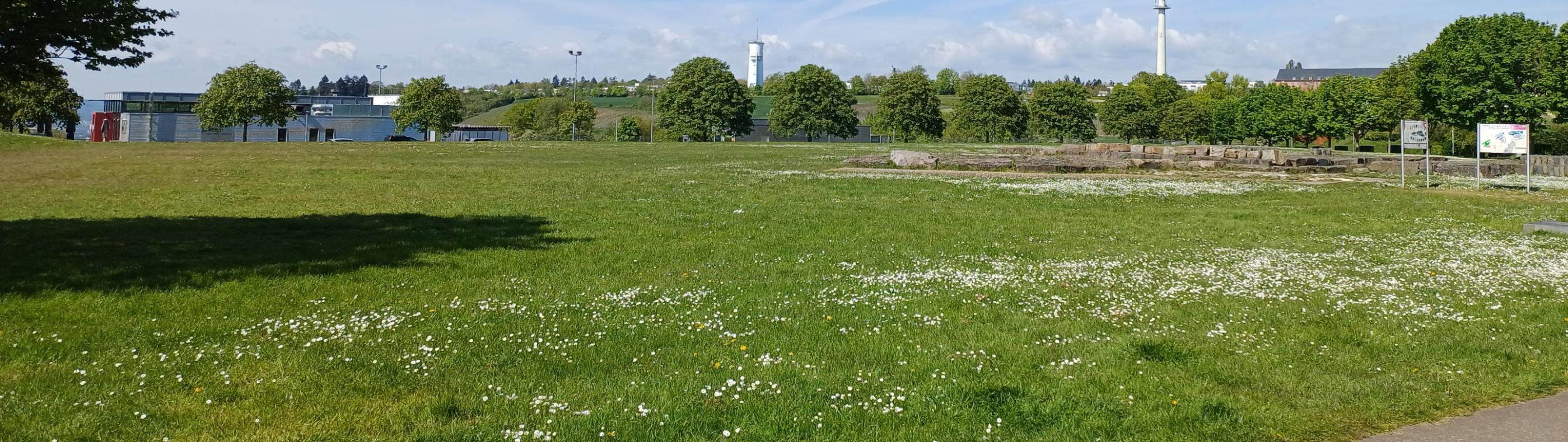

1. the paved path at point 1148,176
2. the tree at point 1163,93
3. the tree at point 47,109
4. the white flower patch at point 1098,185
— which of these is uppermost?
the tree at point 1163,93

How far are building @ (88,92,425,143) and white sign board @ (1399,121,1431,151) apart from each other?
97862 mm

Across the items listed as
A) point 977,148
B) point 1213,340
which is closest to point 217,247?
point 1213,340

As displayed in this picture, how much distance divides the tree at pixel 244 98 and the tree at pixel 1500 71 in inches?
3642

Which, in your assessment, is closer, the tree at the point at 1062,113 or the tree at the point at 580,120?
the tree at the point at 1062,113

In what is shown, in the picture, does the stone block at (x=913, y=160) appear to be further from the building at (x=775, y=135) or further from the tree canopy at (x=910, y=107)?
the building at (x=775, y=135)

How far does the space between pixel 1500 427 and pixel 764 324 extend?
17.8 ft

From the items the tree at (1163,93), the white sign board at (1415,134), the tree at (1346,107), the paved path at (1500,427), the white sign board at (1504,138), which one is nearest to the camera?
the paved path at (1500,427)

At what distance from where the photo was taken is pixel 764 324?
884 cm

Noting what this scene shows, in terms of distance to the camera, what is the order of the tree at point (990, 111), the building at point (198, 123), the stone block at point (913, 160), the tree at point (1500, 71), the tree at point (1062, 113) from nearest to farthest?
the stone block at point (913, 160), the tree at point (1500, 71), the tree at point (990, 111), the tree at point (1062, 113), the building at point (198, 123)

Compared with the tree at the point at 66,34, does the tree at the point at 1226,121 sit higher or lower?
higher

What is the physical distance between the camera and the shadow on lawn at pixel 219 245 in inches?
437

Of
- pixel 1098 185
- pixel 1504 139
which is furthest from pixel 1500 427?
pixel 1504 139

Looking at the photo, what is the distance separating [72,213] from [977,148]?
53.5 meters

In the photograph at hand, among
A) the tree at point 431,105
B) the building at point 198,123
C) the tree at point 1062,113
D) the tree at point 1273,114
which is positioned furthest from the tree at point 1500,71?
the building at point 198,123
